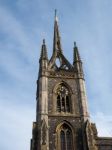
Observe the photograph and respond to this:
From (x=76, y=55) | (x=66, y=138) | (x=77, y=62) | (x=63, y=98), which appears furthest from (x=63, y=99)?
(x=76, y=55)

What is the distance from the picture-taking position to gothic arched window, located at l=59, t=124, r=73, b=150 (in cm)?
3168

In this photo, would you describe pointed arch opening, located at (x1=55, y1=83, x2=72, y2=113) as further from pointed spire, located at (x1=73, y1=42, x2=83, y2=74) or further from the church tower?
pointed spire, located at (x1=73, y1=42, x2=83, y2=74)

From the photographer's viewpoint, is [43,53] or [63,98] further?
[43,53]

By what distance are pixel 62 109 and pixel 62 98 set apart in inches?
68.6

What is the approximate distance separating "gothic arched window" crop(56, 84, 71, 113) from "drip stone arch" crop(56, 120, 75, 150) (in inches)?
87.4

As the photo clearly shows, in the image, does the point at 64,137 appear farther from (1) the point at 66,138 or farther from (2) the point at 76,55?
(2) the point at 76,55

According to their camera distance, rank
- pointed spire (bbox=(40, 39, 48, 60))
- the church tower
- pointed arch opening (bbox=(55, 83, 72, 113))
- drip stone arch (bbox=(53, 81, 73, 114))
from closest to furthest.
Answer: the church tower < drip stone arch (bbox=(53, 81, 73, 114)) < pointed arch opening (bbox=(55, 83, 72, 113)) < pointed spire (bbox=(40, 39, 48, 60))

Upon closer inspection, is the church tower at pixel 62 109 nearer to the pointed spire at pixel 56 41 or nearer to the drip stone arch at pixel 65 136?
the drip stone arch at pixel 65 136

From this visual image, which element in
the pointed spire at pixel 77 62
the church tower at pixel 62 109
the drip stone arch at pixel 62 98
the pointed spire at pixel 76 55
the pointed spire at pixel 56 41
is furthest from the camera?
the pointed spire at pixel 56 41

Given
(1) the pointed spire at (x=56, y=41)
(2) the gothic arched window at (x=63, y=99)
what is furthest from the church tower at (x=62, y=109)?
(1) the pointed spire at (x=56, y=41)

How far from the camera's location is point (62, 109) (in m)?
35.3

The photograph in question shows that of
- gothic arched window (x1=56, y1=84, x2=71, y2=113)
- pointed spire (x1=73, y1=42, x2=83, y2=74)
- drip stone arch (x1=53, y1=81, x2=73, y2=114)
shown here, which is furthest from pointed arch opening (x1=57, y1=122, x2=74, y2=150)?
pointed spire (x1=73, y1=42, x2=83, y2=74)

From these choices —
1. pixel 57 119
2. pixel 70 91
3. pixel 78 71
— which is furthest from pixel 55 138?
pixel 78 71

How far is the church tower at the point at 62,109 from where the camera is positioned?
104 ft
